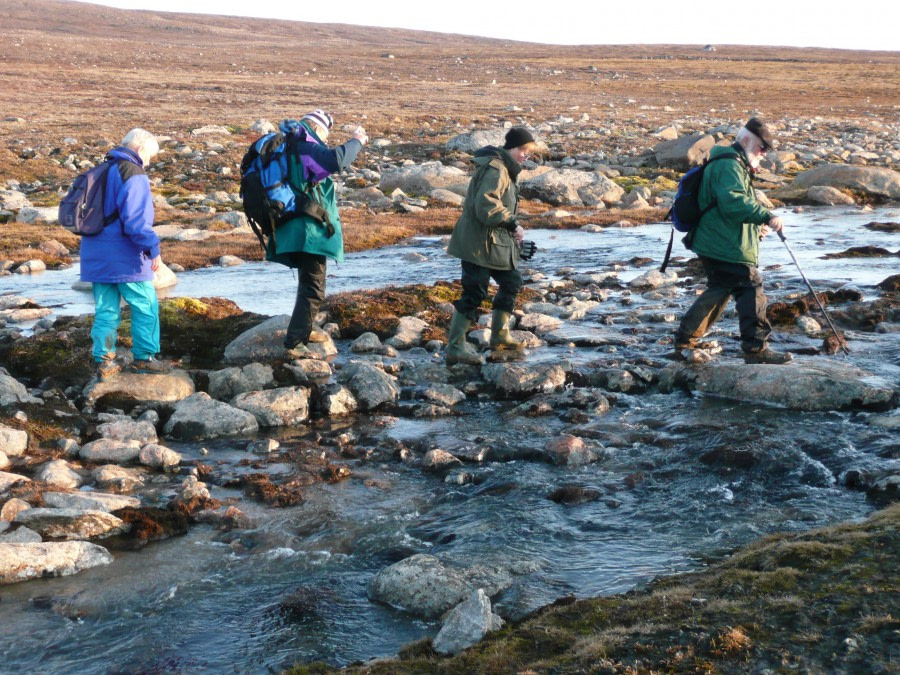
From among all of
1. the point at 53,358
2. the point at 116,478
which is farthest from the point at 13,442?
the point at 53,358

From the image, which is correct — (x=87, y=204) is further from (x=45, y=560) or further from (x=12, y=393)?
(x=45, y=560)

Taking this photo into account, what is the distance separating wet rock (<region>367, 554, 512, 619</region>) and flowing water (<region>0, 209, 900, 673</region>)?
0.10m

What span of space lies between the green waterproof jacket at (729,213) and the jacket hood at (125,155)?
5.75m

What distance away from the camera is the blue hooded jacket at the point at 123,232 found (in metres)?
8.66

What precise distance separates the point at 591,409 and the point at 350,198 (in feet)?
57.1

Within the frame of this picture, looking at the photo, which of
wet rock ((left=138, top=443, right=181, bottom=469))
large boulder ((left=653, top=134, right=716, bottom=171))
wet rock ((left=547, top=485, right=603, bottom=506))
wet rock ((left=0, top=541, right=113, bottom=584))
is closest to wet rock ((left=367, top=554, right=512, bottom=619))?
wet rock ((left=547, top=485, right=603, bottom=506))

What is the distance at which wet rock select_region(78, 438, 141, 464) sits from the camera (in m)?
7.96

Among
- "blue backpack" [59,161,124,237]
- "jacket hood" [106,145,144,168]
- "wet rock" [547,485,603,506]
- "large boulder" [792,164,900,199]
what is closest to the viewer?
"wet rock" [547,485,603,506]

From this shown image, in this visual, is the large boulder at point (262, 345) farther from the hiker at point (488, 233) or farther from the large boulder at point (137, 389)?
the hiker at point (488, 233)

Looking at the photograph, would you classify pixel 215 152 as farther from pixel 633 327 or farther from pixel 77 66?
pixel 77 66

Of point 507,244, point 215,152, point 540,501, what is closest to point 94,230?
point 507,244

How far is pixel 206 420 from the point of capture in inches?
342

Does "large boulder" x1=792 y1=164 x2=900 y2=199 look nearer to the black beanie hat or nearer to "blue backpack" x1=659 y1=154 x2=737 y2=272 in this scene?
"blue backpack" x1=659 y1=154 x2=737 y2=272

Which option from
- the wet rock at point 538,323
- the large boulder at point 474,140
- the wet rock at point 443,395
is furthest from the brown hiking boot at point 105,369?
the large boulder at point 474,140
